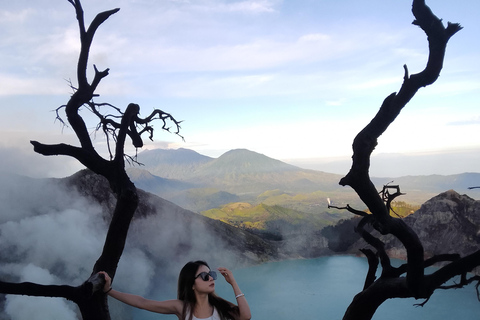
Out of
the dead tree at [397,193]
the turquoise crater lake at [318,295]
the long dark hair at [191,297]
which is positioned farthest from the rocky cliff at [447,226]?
the long dark hair at [191,297]

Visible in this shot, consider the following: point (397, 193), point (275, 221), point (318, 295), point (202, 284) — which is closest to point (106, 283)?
point (202, 284)

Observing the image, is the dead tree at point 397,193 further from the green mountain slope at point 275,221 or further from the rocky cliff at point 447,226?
the green mountain slope at point 275,221

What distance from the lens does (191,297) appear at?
346 cm

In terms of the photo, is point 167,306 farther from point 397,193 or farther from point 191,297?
point 397,193

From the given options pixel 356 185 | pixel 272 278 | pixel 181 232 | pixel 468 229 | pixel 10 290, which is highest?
pixel 356 185

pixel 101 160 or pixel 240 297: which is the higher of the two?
pixel 101 160

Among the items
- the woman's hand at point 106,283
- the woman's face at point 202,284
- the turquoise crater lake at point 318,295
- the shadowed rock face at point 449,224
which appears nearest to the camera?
the woman's face at point 202,284

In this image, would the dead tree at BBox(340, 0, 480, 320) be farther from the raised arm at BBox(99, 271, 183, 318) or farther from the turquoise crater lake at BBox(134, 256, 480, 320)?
the turquoise crater lake at BBox(134, 256, 480, 320)

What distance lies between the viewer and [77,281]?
34.7 metres

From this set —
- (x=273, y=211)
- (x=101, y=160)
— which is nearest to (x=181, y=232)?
(x=273, y=211)

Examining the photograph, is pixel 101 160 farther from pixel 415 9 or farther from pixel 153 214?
pixel 153 214

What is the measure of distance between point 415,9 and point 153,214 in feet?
177

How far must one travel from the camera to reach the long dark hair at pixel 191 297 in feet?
11.3

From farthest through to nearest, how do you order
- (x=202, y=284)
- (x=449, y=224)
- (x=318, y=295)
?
(x=449, y=224), (x=318, y=295), (x=202, y=284)
